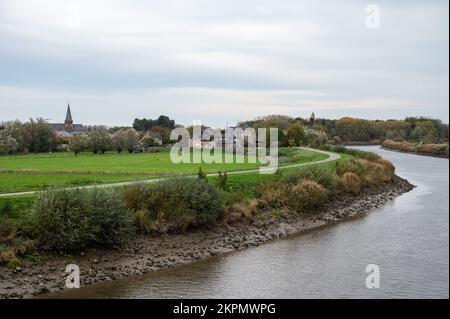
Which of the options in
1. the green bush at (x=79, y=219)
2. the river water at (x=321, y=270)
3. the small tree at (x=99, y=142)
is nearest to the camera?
the river water at (x=321, y=270)

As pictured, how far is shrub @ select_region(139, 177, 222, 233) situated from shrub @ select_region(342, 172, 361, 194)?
15462mm

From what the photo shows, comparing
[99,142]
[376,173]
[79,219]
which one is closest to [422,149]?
[376,173]

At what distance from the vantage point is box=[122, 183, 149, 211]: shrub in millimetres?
24891

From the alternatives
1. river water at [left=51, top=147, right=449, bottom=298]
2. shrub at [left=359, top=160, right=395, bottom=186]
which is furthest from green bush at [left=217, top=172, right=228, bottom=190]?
shrub at [left=359, top=160, right=395, bottom=186]

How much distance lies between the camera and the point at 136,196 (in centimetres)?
2522

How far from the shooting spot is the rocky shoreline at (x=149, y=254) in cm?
1834

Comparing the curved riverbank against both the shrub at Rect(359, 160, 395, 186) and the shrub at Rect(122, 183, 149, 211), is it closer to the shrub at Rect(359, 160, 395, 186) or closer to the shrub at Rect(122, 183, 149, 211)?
the shrub at Rect(359, 160, 395, 186)

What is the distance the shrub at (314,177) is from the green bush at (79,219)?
15279 millimetres

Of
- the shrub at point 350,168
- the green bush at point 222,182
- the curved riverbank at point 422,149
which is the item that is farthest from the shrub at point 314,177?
the curved riverbank at point 422,149

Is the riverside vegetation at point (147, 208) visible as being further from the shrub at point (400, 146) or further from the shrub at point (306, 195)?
the shrub at point (400, 146)

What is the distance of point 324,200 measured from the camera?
34625mm

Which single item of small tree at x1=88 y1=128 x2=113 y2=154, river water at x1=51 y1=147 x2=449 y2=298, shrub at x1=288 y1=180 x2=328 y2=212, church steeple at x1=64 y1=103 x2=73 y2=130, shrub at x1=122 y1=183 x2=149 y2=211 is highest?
church steeple at x1=64 y1=103 x2=73 y2=130

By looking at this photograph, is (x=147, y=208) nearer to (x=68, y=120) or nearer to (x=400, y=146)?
(x=400, y=146)
